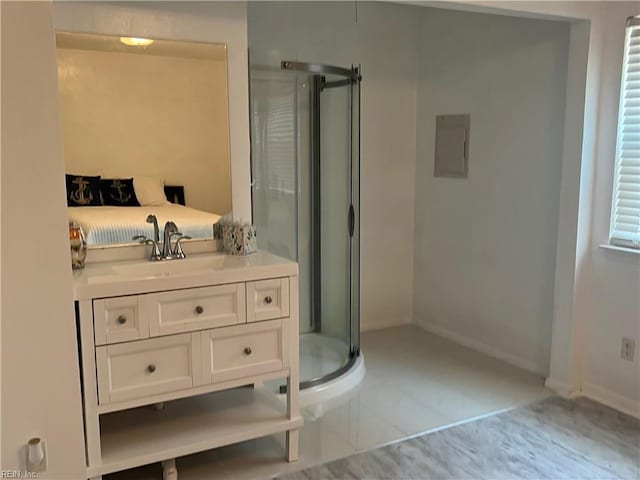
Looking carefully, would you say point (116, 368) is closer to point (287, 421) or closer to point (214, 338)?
point (214, 338)

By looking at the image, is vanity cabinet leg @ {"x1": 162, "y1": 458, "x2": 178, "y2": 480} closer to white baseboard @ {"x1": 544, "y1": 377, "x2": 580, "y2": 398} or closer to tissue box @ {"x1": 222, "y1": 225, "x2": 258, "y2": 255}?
tissue box @ {"x1": 222, "y1": 225, "x2": 258, "y2": 255}

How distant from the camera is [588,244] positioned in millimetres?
Result: 3201

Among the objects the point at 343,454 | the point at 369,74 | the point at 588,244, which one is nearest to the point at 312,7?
the point at 369,74

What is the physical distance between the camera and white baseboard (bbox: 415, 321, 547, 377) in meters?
3.62

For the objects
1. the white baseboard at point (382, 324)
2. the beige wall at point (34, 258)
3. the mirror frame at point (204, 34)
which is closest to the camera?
the beige wall at point (34, 258)

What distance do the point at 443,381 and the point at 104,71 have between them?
246 cm

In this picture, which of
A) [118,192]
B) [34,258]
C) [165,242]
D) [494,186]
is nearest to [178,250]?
[165,242]

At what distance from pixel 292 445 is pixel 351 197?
1587 mm

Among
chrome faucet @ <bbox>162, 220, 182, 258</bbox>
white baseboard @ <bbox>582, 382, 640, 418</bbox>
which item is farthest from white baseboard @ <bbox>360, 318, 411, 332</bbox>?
chrome faucet @ <bbox>162, 220, 182, 258</bbox>

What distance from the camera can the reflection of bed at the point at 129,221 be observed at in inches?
101

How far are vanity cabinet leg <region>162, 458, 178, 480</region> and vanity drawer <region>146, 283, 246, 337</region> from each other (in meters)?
0.57

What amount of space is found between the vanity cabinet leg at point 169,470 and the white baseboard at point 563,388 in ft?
6.94

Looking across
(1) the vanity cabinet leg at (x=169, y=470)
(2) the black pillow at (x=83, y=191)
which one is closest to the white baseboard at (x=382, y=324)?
(1) the vanity cabinet leg at (x=169, y=470)

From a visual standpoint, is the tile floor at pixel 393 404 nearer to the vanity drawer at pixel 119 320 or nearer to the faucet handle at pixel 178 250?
the vanity drawer at pixel 119 320
